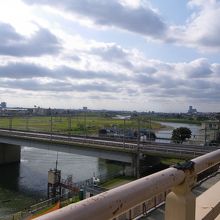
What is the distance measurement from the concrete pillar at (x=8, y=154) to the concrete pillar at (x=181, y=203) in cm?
8005

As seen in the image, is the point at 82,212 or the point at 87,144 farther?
the point at 87,144

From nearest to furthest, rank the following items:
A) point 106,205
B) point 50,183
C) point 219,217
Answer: point 106,205
point 219,217
point 50,183

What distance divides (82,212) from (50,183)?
49982 millimetres

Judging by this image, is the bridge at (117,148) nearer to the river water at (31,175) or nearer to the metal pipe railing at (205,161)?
the river water at (31,175)

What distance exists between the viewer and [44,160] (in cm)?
8094

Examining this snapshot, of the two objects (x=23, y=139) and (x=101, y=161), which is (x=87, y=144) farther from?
(x=101, y=161)

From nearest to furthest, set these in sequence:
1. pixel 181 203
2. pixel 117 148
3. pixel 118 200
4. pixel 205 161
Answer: pixel 118 200
pixel 181 203
pixel 205 161
pixel 117 148

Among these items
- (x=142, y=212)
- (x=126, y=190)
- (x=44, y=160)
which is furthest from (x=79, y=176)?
(x=126, y=190)

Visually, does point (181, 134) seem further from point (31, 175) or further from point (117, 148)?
point (117, 148)

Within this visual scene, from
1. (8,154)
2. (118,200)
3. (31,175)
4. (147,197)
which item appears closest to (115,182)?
(31,175)

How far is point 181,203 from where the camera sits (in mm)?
3152

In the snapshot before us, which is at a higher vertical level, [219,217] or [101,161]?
[219,217]

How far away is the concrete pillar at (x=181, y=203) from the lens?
3.13 metres

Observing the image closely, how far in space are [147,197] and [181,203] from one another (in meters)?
0.58
